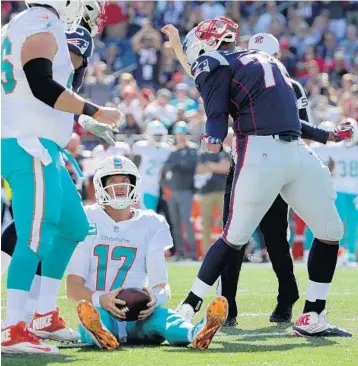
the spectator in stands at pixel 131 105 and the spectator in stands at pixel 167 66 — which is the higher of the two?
the spectator in stands at pixel 167 66

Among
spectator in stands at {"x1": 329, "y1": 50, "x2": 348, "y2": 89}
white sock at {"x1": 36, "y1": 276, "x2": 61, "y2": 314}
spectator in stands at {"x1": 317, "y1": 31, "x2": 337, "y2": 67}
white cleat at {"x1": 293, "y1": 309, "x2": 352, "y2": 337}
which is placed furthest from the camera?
spectator in stands at {"x1": 317, "y1": 31, "x2": 337, "y2": 67}

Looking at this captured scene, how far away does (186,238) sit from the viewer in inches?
567

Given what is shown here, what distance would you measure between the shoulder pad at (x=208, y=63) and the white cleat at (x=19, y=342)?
72.1 inches

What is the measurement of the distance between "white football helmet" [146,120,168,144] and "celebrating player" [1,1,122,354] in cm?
891

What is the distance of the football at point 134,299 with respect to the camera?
5793 mm

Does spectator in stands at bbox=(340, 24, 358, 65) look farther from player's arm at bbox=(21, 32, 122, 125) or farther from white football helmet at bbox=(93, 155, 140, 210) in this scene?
player's arm at bbox=(21, 32, 122, 125)

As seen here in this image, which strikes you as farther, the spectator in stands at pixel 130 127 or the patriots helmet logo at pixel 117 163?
the spectator in stands at pixel 130 127

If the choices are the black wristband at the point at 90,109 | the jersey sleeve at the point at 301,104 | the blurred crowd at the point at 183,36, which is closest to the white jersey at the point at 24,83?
the black wristband at the point at 90,109

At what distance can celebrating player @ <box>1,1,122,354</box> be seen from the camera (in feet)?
17.6

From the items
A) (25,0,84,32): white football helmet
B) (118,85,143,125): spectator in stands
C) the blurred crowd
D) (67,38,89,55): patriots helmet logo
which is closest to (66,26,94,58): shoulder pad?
(67,38,89,55): patriots helmet logo

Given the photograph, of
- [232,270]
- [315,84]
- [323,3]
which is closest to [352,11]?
[323,3]

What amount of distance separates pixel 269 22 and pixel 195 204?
540 centimetres

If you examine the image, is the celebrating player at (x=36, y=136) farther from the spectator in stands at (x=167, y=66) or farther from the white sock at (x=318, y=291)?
the spectator in stands at (x=167, y=66)

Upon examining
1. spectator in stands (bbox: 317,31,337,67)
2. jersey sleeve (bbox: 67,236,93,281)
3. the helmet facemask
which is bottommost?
jersey sleeve (bbox: 67,236,93,281)
